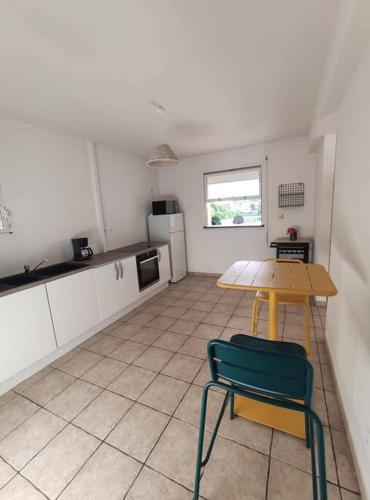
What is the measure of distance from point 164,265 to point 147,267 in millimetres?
508

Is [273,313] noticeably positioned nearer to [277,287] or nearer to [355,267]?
[277,287]

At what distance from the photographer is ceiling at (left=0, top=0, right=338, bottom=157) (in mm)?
1226

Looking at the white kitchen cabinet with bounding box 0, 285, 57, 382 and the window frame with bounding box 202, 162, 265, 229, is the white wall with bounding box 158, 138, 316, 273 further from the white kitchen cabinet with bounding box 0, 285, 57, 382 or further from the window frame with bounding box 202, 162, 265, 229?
the white kitchen cabinet with bounding box 0, 285, 57, 382

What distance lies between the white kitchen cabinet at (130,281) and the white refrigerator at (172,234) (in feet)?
3.67

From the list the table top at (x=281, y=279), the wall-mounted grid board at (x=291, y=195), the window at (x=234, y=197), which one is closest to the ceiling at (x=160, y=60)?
the wall-mounted grid board at (x=291, y=195)

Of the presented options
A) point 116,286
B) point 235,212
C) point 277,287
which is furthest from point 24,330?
point 235,212

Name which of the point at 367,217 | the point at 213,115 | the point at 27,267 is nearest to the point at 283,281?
the point at 367,217

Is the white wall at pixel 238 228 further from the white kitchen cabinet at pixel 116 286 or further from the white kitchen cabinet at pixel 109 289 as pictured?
the white kitchen cabinet at pixel 109 289

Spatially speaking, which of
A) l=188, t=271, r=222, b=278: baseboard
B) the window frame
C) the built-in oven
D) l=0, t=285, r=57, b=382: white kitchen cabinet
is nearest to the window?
the window frame

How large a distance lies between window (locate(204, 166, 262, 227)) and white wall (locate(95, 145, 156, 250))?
1.25 m

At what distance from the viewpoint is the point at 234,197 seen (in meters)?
4.19

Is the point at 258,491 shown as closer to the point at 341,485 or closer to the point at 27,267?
the point at 341,485

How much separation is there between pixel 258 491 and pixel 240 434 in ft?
0.96

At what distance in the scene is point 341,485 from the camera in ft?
3.73
